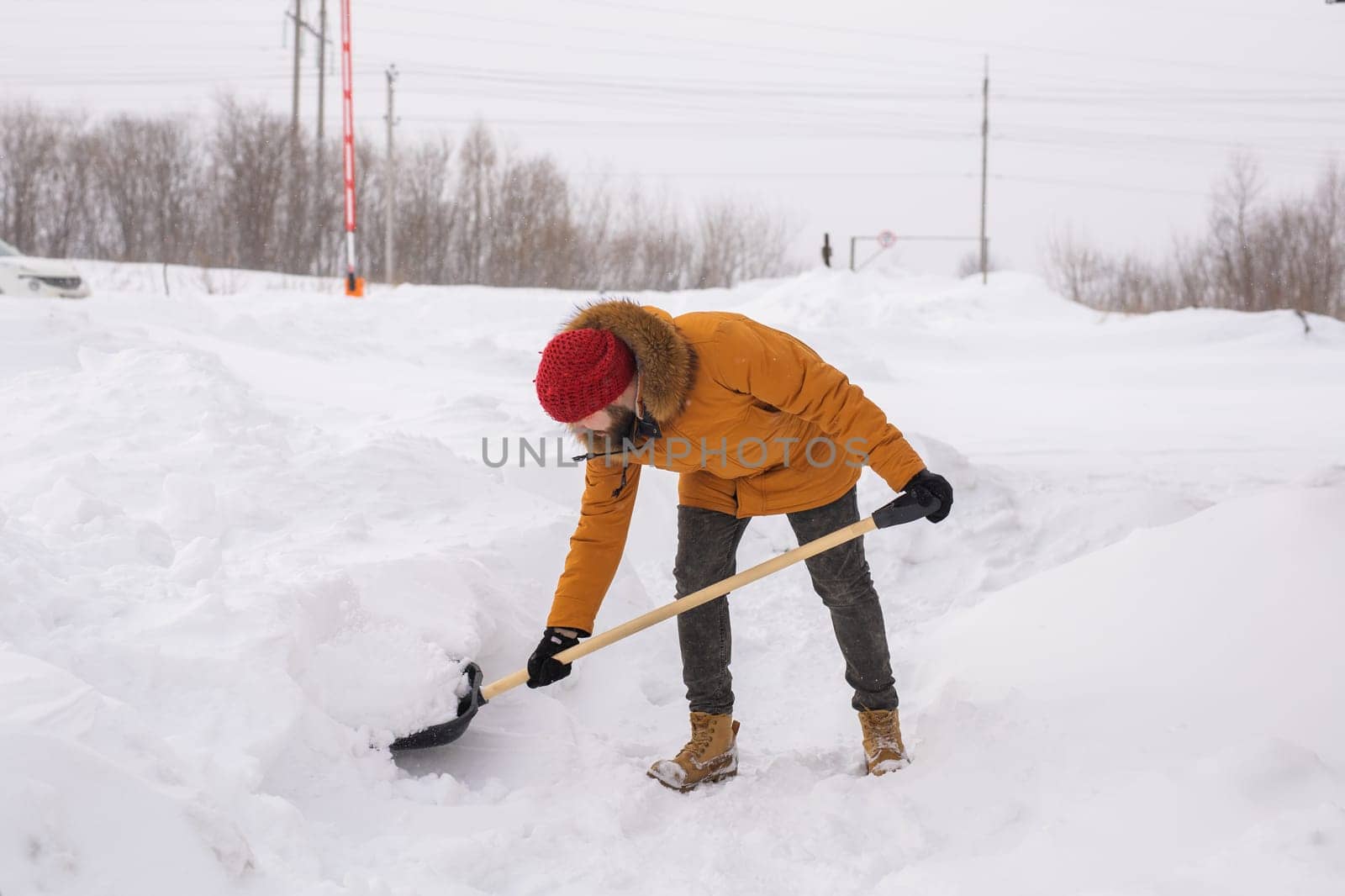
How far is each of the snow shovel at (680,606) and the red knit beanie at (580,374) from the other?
55cm

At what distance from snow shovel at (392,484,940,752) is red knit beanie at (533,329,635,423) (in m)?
0.55

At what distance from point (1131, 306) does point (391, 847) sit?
853 inches

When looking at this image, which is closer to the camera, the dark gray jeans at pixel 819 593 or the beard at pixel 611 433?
the beard at pixel 611 433

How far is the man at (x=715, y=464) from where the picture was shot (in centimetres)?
215

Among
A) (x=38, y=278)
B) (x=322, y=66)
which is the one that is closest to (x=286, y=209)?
(x=322, y=66)

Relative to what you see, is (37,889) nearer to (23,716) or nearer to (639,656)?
(23,716)

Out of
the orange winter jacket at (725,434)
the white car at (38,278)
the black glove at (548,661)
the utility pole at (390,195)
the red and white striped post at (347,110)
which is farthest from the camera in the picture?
the utility pole at (390,195)

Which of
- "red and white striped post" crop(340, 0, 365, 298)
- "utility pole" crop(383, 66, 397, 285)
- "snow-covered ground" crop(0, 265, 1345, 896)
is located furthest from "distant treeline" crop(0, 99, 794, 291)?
"snow-covered ground" crop(0, 265, 1345, 896)

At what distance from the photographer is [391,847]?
2061 mm

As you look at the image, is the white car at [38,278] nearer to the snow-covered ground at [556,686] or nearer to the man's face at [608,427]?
the snow-covered ground at [556,686]

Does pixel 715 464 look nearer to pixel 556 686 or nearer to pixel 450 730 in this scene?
pixel 450 730

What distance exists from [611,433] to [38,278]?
999 centimetres

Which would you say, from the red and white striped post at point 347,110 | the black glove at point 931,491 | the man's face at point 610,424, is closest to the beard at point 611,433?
the man's face at point 610,424

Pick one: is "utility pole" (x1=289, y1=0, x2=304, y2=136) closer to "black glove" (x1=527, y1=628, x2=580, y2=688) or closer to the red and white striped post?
the red and white striped post
